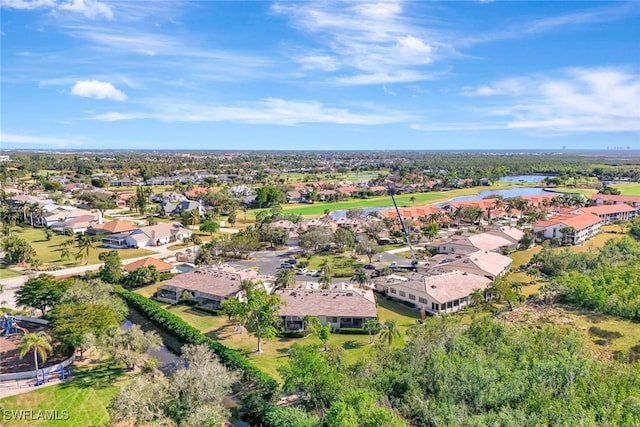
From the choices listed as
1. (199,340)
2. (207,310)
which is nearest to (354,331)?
(199,340)

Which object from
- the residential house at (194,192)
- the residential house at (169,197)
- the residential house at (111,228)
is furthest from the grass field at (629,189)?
the residential house at (111,228)

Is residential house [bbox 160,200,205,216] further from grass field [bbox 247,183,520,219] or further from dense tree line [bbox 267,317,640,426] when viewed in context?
dense tree line [bbox 267,317,640,426]

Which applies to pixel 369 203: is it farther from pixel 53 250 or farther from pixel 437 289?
pixel 437 289

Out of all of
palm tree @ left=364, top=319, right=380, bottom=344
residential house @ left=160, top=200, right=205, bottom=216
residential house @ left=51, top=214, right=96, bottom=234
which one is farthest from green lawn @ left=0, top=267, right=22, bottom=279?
palm tree @ left=364, top=319, right=380, bottom=344

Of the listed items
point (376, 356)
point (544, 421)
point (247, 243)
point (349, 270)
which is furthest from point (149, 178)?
point (544, 421)

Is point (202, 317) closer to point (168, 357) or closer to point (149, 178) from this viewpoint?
point (168, 357)

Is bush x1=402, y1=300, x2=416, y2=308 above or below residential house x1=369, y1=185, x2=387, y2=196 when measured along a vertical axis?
below
